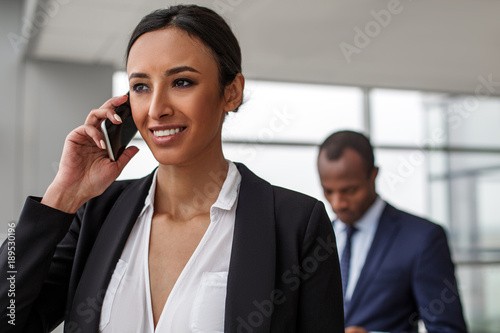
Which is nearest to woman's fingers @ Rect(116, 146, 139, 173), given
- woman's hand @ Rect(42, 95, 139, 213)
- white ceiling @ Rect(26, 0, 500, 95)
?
woman's hand @ Rect(42, 95, 139, 213)

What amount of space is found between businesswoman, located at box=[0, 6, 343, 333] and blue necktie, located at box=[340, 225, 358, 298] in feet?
3.53

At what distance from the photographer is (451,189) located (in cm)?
927

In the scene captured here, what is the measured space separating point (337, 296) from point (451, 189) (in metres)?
8.43

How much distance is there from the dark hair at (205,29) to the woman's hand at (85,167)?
0.72 ft

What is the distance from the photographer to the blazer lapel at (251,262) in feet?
4.26

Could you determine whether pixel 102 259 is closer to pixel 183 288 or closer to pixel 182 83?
pixel 183 288

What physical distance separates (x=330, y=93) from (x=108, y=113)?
706 cm

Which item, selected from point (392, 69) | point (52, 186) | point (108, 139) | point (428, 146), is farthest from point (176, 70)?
point (428, 146)

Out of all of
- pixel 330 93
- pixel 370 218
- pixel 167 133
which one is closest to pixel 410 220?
pixel 370 218

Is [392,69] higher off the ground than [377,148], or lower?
higher

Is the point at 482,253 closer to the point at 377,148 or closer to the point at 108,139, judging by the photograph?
the point at 377,148

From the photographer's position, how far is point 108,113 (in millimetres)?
1528

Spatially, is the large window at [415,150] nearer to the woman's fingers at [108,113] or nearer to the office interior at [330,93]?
the office interior at [330,93]

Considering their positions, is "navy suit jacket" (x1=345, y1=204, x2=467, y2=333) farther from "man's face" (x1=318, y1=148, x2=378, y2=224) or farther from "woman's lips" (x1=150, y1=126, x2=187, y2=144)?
"woman's lips" (x1=150, y1=126, x2=187, y2=144)
